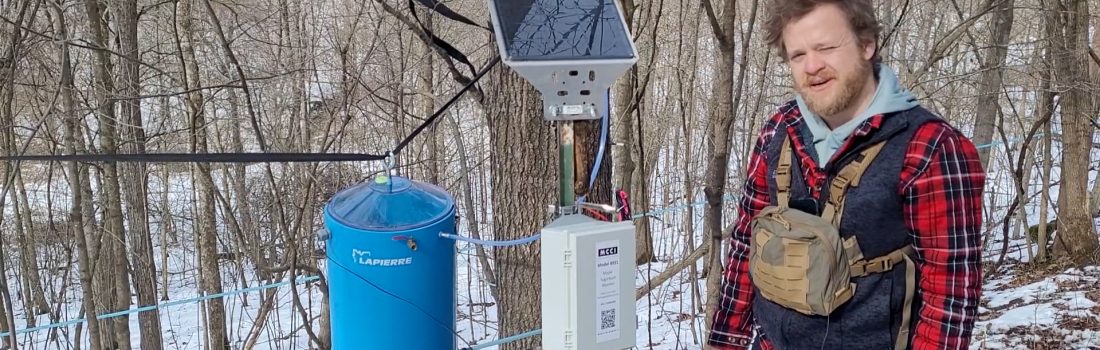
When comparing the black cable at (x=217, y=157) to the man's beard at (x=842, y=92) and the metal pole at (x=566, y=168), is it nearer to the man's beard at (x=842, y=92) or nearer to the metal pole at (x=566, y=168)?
the metal pole at (x=566, y=168)

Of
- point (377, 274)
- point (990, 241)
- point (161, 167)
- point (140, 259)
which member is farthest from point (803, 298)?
point (161, 167)

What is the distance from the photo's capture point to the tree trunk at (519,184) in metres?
2.57

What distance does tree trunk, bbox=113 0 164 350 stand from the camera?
21.3 feet

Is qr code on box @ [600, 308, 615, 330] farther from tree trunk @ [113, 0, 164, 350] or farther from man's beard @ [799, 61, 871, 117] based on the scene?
tree trunk @ [113, 0, 164, 350]

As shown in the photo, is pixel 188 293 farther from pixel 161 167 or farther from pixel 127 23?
pixel 127 23

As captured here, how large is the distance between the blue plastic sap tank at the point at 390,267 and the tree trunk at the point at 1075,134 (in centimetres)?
635

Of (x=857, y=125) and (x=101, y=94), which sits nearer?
(x=857, y=125)

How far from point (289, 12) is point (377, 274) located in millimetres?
5328

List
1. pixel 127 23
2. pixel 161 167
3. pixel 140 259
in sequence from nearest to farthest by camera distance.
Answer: pixel 127 23 → pixel 140 259 → pixel 161 167

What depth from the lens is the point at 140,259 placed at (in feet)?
27.8

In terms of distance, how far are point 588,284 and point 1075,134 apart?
24.0 feet

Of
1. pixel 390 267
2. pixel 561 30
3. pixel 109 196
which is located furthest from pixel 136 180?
pixel 561 30

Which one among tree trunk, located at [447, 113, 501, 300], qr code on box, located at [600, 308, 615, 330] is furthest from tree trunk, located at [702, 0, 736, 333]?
qr code on box, located at [600, 308, 615, 330]

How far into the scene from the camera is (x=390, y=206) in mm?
2014
